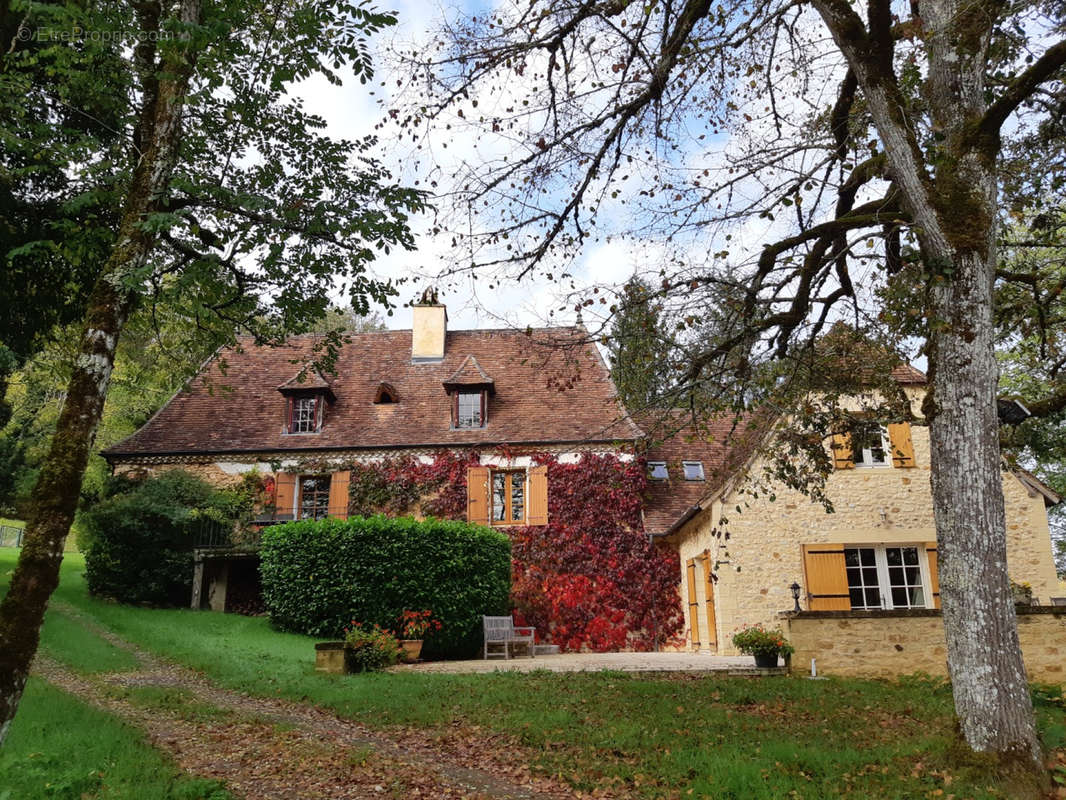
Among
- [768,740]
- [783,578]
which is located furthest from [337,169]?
[783,578]

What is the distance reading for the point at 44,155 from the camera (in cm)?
851

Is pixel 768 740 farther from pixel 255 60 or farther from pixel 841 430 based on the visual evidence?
pixel 255 60

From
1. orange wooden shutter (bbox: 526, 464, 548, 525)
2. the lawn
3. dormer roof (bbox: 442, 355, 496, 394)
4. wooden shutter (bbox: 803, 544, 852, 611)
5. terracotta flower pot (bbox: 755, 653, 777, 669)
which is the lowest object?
the lawn

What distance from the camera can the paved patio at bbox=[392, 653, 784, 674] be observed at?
11.4 meters

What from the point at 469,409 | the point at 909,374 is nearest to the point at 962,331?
the point at 909,374

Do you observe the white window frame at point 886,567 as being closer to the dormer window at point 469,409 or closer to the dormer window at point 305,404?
the dormer window at point 469,409

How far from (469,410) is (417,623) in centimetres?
655

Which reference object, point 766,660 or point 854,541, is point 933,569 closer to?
point 854,541

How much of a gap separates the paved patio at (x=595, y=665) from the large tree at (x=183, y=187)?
6.56 m

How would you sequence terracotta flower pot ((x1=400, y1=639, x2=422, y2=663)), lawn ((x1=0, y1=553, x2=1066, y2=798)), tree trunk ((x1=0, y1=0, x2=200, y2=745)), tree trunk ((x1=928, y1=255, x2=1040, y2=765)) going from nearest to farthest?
tree trunk ((x1=0, y1=0, x2=200, y2=745))
tree trunk ((x1=928, y1=255, x2=1040, y2=765))
lawn ((x1=0, y1=553, x2=1066, y2=798))
terracotta flower pot ((x1=400, y1=639, x2=422, y2=663))

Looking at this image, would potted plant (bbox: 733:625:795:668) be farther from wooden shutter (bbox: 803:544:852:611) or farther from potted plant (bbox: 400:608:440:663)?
potted plant (bbox: 400:608:440:663)

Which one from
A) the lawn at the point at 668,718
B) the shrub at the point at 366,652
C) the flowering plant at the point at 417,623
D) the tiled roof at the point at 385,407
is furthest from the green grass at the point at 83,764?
the tiled roof at the point at 385,407

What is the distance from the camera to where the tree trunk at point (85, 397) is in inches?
176

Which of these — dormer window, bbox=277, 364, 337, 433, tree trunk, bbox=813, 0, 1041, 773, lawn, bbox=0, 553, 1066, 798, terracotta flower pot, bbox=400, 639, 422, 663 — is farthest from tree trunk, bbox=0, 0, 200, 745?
dormer window, bbox=277, 364, 337, 433
